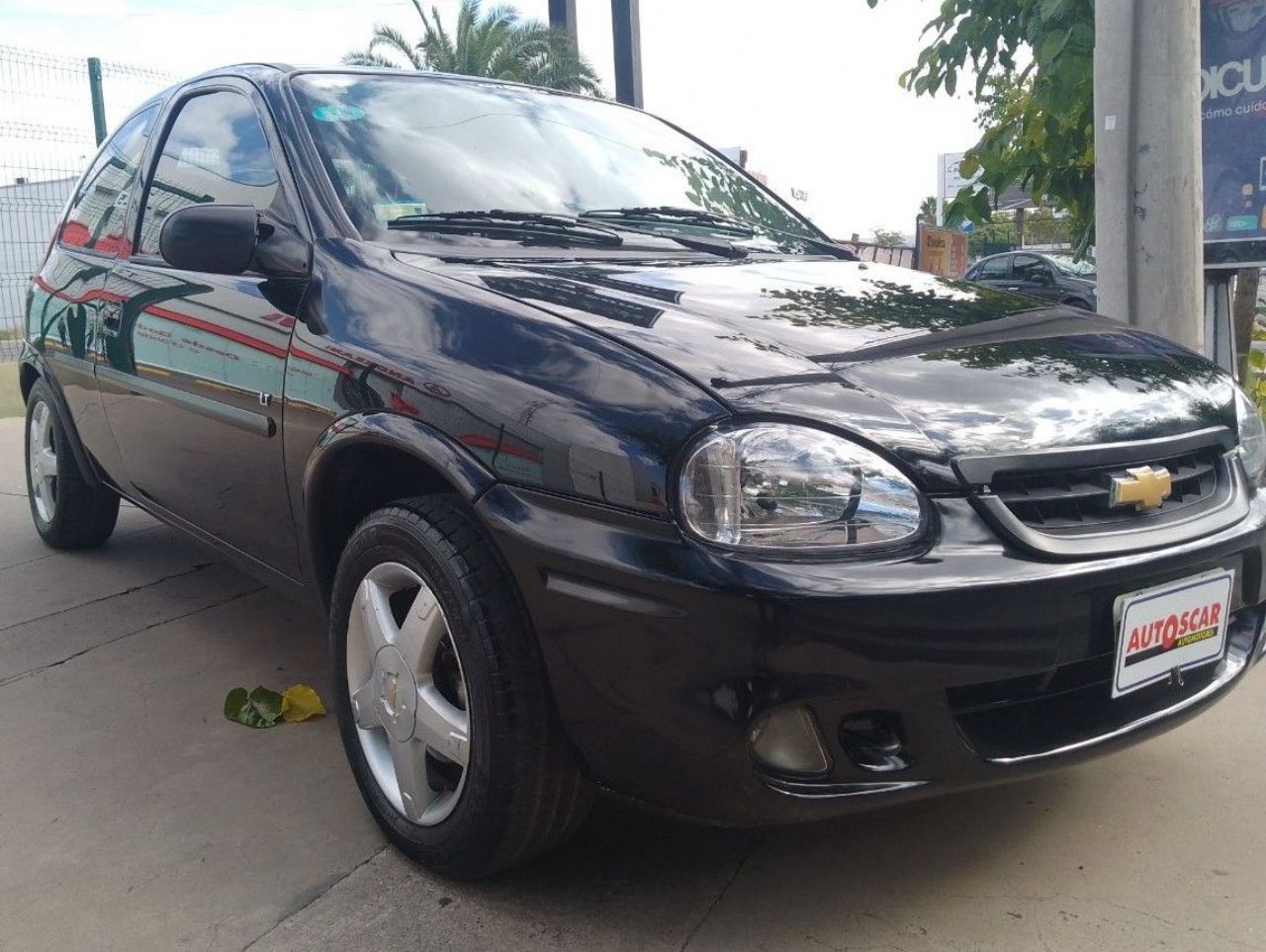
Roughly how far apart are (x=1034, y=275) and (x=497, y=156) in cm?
1617

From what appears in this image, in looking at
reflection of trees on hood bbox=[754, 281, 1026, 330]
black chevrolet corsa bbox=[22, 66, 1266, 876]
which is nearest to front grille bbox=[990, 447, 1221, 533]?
black chevrolet corsa bbox=[22, 66, 1266, 876]

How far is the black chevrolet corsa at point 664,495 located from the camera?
5.96ft

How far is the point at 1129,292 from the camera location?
5.04m

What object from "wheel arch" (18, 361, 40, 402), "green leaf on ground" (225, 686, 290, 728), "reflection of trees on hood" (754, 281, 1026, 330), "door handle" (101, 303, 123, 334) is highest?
"door handle" (101, 303, 123, 334)

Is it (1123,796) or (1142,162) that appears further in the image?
(1142,162)

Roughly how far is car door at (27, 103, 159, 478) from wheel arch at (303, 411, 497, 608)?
57.6 inches

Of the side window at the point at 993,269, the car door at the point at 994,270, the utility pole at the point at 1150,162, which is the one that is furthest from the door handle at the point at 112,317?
the side window at the point at 993,269

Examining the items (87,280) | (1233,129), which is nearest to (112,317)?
(87,280)

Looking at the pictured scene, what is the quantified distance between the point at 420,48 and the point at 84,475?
20623 millimetres

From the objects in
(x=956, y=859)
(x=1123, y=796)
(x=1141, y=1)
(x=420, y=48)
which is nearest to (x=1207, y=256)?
(x=1141, y=1)

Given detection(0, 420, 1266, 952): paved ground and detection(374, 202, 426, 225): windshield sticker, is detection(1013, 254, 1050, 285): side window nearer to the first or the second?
detection(0, 420, 1266, 952): paved ground

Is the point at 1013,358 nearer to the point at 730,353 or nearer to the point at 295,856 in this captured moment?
the point at 730,353

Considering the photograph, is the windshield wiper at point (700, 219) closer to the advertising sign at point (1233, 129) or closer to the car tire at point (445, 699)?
the car tire at point (445, 699)

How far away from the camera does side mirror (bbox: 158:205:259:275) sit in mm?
2617
